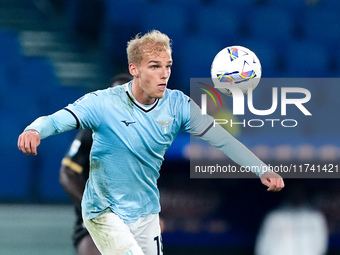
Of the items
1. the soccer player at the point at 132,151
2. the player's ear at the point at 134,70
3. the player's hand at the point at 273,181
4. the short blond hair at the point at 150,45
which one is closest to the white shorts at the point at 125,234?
the soccer player at the point at 132,151

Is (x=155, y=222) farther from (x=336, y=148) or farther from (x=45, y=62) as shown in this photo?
(x=45, y=62)

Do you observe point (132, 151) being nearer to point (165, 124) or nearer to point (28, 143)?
point (165, 124)

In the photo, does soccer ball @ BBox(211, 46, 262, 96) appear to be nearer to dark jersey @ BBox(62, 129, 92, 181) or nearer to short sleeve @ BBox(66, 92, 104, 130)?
dark jersey @ BBox(62, 129, 92, 181)

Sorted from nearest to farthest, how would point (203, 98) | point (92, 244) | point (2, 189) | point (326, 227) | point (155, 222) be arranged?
point (155, 222)
point (92, 244)
point (326, 227)
point (203, 98)
point (2, 189)

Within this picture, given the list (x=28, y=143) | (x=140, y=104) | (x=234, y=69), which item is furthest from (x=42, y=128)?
(x=234, y=69)

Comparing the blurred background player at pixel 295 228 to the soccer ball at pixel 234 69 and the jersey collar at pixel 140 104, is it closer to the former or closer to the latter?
the soccer ball at pixel 234 69

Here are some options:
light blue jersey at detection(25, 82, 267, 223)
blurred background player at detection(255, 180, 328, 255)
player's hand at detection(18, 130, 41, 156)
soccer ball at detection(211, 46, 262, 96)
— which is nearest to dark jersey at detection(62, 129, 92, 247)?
light blue jersey at detection(25, 82, 267, 223)

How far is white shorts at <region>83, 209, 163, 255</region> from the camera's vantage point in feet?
11.3

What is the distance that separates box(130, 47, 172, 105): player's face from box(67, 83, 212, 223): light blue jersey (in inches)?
1.9

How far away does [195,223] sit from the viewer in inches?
219

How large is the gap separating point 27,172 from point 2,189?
261 millimetres

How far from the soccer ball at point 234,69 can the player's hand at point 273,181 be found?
124 centimetres

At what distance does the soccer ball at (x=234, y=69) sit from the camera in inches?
183

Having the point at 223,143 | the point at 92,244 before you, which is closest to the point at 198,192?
the point at 92,244
